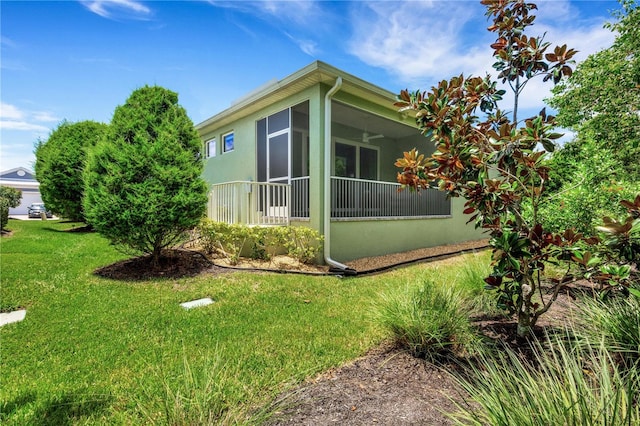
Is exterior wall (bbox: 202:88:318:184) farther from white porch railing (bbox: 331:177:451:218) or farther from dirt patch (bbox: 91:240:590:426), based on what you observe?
dirt patch (bbox: 91:240:590:426)

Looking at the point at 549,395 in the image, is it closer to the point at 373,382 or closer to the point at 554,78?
the point at 373,382

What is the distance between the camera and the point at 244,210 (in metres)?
7.88

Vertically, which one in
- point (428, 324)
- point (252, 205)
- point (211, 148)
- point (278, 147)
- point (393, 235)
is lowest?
point (428, 324)

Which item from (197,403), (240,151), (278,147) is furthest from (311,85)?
(197,403)

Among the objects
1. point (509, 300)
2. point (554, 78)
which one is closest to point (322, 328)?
point (509, 300)

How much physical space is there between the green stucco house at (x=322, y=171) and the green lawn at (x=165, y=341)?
7.42ft

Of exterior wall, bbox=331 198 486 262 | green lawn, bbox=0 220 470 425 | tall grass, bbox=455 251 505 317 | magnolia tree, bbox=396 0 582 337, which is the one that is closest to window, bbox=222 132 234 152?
exterior wall, bbox=331 198 486 262

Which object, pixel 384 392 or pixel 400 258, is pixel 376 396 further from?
pixel 400 258

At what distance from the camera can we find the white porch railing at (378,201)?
7.77 m

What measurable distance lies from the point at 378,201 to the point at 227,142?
20.5 ft

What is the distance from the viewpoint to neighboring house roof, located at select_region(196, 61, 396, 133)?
6500 mm

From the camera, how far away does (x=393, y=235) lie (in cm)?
887

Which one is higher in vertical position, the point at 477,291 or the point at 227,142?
the point at 227,142

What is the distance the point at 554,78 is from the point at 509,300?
227cm
